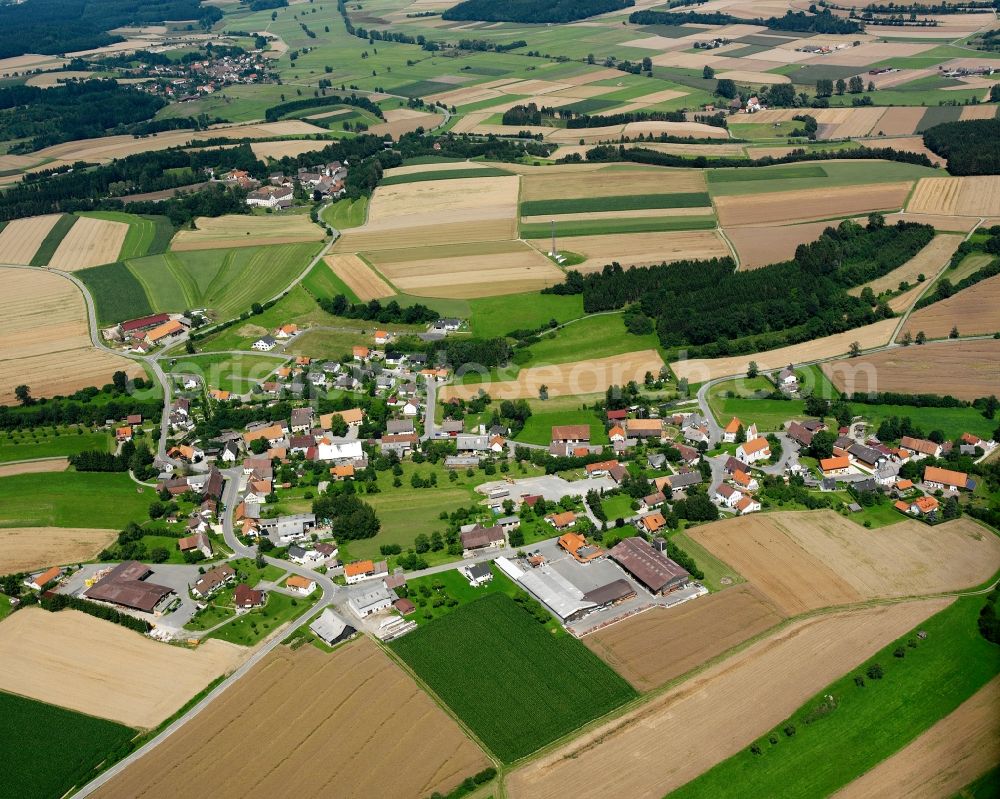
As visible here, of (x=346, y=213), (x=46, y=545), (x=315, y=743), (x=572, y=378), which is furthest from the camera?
(x=346, y=213)

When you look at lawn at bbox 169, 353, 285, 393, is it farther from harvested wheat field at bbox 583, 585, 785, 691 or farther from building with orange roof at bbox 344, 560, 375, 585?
harvested wheat field at bbox 583, 585, 785, 691

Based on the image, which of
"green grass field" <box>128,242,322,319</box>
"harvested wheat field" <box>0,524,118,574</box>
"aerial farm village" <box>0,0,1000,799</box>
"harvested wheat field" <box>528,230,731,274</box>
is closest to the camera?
"aerial farm village" <box>0,0,1000,799</box>

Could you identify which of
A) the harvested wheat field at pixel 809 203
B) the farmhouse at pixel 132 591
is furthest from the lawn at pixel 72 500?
the harvested wheat field at pixel 809 203

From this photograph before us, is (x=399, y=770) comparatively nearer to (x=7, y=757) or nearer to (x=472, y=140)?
(x=7, y=757)

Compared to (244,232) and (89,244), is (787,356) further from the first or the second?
(89,244)

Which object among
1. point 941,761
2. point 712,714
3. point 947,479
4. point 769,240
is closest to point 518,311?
point 769,240

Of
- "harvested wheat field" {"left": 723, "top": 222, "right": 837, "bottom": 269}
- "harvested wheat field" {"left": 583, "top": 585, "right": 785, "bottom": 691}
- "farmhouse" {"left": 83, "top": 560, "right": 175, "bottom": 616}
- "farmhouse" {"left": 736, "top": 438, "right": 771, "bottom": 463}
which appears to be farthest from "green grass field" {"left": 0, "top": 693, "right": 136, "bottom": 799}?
"harvested wheat field" {"left": 723, "top": 222, "right": 837, "bottom": 269}

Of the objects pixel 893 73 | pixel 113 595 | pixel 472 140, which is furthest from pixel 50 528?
pixel 893 73
